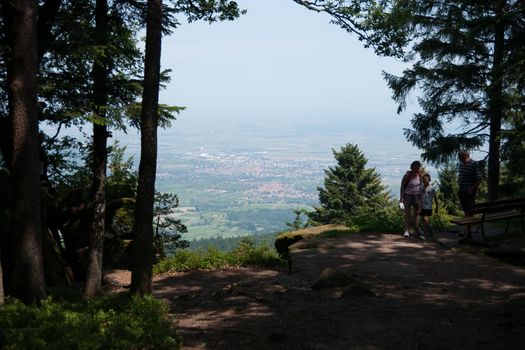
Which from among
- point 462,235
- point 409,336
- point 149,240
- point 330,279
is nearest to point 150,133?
point 149,240

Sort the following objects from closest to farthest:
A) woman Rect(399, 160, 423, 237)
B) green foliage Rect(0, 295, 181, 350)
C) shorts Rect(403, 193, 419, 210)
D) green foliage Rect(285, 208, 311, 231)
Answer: green foliage Rect(0, 295, 181, 350)
woman Rect(399, 160, 423, 237)
shorts Rect(403, 193, 419, 210)
green foliage Rect(285, 208, 311, 231)

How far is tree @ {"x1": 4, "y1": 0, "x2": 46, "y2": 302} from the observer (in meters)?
6.89

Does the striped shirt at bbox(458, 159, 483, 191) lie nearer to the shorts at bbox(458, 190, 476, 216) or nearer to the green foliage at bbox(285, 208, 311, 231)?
the shorts at bbox(458, 190, 476, 216)

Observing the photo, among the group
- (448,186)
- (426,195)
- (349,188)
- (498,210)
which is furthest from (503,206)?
(349,188)

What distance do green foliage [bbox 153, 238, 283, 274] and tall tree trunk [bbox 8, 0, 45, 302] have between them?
601 centimetres

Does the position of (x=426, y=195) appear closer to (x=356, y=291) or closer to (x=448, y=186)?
(x=356, y=291)

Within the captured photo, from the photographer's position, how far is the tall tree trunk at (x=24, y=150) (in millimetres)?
6895

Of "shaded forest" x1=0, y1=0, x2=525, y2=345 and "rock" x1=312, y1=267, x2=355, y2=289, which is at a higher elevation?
"shaded forest" x1=0, y1=0, x2=525, y2=345

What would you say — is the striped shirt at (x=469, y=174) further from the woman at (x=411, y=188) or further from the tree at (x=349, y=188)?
the tree at (x=349, y=188)

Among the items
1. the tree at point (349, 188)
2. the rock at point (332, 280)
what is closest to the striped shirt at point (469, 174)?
the rock at point (332, 280)

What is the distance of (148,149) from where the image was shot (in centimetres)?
730

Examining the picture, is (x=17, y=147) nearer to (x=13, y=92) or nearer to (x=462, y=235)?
(x=13, y=92)

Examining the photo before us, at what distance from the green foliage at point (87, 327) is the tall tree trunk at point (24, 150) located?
1.70 ft

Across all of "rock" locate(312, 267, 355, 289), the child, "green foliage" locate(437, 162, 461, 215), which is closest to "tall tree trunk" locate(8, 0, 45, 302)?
"rock" locate(312, 267, 355, 289)
